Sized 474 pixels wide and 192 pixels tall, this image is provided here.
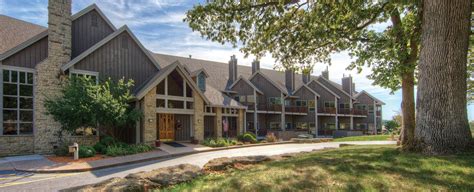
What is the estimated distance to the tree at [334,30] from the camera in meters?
11.6

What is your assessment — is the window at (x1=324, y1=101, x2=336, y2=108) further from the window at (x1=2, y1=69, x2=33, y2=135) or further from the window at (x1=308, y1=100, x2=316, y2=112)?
the window at (x1=2, y1=69, x2=33, y2=135)

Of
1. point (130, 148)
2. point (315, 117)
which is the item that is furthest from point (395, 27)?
point (315, 117)

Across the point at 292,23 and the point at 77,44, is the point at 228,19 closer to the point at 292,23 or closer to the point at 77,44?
the point at 292,23

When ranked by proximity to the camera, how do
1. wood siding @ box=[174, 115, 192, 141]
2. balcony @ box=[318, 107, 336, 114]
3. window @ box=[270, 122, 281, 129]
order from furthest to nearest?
balcony @ box=[318, 107, 336, 114] < window @ box=[270, 122, 281, 129] < wood siding @ box=[174, 115, 192, 141]

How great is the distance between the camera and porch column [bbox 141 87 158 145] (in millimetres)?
18562

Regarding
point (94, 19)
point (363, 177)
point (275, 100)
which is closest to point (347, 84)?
point (275, 100)

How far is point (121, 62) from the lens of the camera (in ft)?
66.9

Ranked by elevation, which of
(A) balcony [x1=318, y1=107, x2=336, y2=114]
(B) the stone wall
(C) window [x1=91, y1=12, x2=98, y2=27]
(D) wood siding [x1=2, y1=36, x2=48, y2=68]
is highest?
(C) window [x1=91, y1=12, x2=98, y2=27]

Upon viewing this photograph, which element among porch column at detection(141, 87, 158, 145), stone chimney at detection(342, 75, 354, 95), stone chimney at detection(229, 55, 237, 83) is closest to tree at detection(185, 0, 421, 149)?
porch column at detection(141, 87, 158, 145)

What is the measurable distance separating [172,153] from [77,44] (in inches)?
392

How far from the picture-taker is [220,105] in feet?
81.1

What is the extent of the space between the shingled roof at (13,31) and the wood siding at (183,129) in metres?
11.2

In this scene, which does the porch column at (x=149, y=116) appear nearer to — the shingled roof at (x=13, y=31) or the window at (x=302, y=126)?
the shingled roof at (x=13, y=31)

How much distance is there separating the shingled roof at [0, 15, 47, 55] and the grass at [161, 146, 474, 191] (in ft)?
54.5
